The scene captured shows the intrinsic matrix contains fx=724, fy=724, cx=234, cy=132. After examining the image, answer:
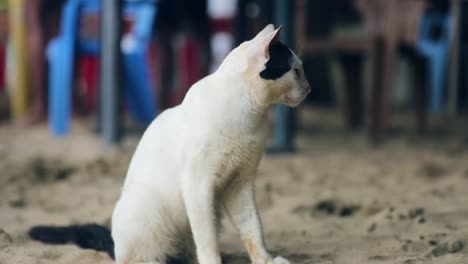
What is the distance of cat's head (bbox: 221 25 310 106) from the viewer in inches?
89.2

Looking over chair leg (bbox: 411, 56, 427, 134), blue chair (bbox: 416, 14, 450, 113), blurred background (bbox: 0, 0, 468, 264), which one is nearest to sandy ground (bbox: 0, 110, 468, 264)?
blurred background (bbox: 0, 0, 468, 264)

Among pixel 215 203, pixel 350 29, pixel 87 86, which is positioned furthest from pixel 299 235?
pixel 350 29

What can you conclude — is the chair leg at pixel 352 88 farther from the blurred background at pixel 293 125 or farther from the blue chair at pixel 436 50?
the blue chair at pixel 436 50

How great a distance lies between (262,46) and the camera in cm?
226

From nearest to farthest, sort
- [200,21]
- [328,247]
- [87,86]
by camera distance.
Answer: [328,247]
[200,21]
[87,86]

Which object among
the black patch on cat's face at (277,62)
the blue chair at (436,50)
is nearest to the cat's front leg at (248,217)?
the black patch on cat's face at (277,62)

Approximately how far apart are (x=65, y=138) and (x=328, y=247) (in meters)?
3.51

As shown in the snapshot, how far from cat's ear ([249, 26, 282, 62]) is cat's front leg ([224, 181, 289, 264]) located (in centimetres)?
42

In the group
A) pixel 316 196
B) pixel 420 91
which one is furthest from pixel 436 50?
pixel 316 196

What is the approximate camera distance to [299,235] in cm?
297

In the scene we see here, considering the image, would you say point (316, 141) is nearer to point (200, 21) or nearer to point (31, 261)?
point (200, 21)

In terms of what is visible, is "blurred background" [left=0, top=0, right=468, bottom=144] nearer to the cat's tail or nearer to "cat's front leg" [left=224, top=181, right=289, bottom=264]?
the cat's tail

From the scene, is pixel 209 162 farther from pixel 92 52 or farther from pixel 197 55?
pixel 197 55

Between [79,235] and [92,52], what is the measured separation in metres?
3.30
